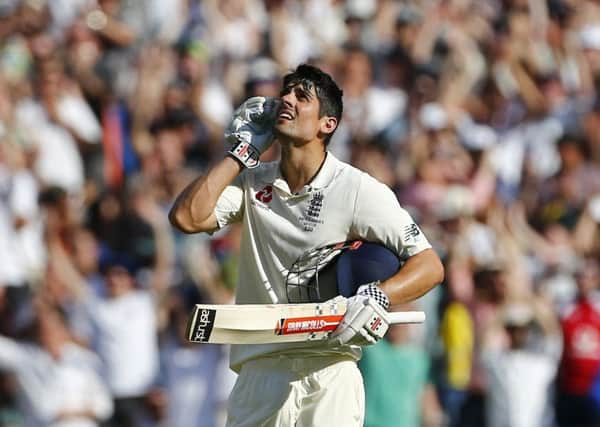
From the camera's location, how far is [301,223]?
6633 mm

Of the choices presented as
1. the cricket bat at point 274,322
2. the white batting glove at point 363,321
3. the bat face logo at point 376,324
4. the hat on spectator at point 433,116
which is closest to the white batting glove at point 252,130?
the cricket bat at point 274,322

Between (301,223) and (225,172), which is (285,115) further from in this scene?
(301,223)

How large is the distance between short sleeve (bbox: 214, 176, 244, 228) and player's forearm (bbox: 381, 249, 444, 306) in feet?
2.74

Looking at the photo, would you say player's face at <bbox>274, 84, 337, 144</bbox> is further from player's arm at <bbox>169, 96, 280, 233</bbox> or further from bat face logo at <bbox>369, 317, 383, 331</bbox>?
bat face logo at <bbox>369, 317, 383, 331</bbox>

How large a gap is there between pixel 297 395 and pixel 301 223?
2.57 feet

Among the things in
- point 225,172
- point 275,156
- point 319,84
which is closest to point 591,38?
point 275,156

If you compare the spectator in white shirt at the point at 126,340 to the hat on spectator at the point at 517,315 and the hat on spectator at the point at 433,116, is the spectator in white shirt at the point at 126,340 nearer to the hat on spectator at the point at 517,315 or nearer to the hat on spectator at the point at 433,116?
the hat on spectator at the point at 517,315

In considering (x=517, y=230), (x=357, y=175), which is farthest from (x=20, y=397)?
(x=357, y=175)

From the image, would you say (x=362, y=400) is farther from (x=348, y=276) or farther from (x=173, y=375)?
(x=173, y=375)

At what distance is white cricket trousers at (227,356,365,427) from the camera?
648cm

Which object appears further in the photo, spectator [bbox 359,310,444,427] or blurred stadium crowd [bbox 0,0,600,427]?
blurred stadium crowd [bbox 0,0,600,427]

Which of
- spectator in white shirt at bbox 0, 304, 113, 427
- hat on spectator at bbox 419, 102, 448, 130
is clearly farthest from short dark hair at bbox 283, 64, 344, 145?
hat on spectator at bbox 419, 102, 448, 130

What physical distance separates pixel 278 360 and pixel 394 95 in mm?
7359

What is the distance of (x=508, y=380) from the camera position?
36.8 ft
